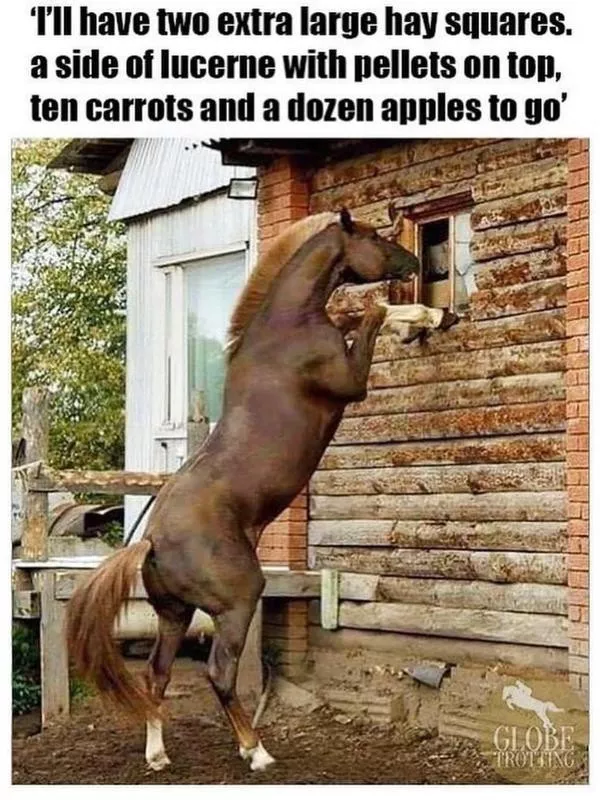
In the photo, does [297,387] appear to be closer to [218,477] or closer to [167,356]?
[218,477]

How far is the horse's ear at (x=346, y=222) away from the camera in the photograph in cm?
820

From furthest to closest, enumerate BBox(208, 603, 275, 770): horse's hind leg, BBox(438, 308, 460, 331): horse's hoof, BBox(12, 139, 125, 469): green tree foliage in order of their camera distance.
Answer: BBox(12, 139, 125, 469): green tree foliage < BBox(438, 308, 460, 331): horse's hoof < BBox(208, 603, 275, 770): horse's hind leg

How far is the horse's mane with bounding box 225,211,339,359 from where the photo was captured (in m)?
8.16

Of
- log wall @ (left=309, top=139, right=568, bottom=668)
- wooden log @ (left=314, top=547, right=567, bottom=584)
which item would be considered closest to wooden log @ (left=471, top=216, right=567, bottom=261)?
log wall @ (left=309, top=139, right=568, bottom=668)

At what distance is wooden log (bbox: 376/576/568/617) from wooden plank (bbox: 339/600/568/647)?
0.10 ft

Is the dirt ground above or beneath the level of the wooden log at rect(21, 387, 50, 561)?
beneath

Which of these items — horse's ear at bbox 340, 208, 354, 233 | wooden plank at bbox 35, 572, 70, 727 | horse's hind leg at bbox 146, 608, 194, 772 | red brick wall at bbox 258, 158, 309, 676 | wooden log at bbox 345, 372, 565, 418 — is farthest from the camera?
red brick wall at bbox 258, 158, 309, 676

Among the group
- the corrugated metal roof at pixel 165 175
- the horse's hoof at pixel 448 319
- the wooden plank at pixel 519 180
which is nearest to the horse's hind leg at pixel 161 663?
the horse's hoof at pixel 448 319

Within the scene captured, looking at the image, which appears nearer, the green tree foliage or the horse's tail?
the horse's tail

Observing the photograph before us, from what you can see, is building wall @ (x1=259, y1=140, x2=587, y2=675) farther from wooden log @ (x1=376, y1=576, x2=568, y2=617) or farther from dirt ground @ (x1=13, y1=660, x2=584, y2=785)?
dirt ground @ (x1=13, y1=660, x2=584, y2=785)

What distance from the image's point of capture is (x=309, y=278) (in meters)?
8.09

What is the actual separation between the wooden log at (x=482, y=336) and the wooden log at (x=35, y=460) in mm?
2227

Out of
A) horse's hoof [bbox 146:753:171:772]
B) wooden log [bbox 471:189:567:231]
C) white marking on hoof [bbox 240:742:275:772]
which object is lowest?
horse's hoof [bbox 146:753:171:772]

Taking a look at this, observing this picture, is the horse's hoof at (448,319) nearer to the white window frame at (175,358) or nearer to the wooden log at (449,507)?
the wooden log at (449,507)
